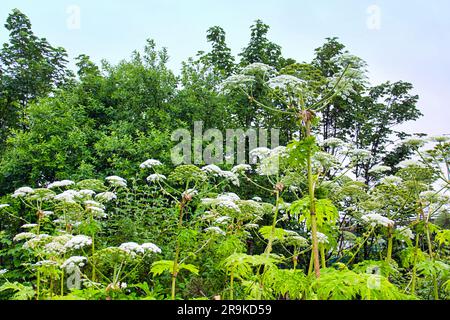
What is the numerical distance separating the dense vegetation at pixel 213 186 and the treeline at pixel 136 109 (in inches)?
2.6

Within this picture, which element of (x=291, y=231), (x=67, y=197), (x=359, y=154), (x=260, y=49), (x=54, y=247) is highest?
(x=260, y=49)

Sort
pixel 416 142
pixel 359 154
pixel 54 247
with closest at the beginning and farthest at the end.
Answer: pixel 54 247 → pixel 416 142 → pixel 359 154

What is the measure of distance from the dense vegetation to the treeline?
0.21 ft

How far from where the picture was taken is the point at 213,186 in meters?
12.0

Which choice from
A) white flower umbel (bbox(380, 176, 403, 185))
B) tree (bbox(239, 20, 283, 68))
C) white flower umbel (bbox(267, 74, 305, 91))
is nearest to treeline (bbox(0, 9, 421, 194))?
tree (bbox(239, 20, 283, 68))

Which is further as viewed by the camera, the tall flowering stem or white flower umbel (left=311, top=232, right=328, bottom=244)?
white flower umbel (left=311, top=232, right=328, bottom=244)

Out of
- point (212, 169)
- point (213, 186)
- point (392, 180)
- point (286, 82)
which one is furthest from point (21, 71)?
point (392, 180)

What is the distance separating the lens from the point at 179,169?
15.1 ft

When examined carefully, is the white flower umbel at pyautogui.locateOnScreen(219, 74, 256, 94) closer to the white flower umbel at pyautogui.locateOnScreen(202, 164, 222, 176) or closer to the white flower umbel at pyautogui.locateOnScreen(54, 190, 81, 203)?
the white flower umbel at pyautogui.locateOnScreen(202, 164, 222, 176)

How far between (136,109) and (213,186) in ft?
14.6

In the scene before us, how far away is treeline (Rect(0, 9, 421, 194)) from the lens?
491 inches

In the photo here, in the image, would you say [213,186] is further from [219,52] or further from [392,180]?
[219,52]
